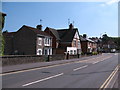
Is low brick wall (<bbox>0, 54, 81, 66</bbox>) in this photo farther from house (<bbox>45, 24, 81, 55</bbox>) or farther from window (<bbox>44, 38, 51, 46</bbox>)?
house (<bbox>45, 24, 81, 55</bbox>)

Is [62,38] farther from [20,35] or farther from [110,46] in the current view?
[110,46]

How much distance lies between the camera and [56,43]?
58188mm

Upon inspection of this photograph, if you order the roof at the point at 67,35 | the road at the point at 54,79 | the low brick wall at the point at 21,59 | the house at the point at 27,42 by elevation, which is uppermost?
the roof at the point at 67,35

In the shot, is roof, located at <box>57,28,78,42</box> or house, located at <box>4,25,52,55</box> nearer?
house, located at <box>4,25,52,55</box>

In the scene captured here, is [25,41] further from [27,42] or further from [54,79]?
[54,79]

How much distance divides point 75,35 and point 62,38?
4.49m

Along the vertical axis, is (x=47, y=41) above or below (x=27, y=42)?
above

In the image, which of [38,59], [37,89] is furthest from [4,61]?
[37,89]

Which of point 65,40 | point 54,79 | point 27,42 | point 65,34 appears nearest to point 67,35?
point 65,34

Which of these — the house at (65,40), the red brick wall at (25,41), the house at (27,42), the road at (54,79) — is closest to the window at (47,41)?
the house at (27,42)

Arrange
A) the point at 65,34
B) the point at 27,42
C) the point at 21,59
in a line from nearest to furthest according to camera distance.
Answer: the point at 21,59
the point at 27,42
the point at 65,34

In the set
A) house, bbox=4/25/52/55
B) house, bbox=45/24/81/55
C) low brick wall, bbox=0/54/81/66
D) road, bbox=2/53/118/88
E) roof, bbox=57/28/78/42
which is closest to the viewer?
road, bbox=2/53/118/88

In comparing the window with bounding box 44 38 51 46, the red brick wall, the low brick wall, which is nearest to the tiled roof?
the window with bounding box 44 38 51 46

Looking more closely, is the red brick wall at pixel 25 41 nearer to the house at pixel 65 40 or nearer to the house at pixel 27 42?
the house at pixel 27 42
